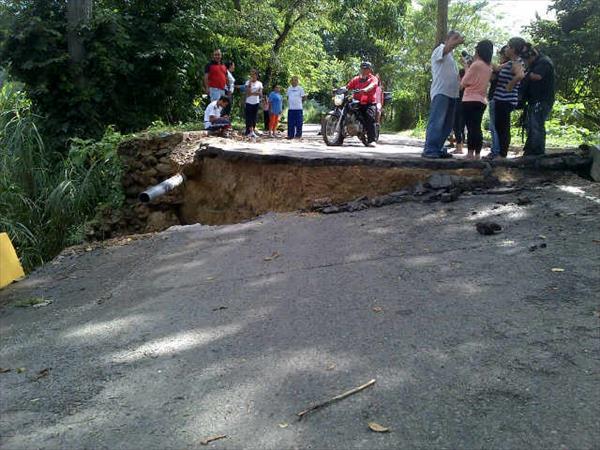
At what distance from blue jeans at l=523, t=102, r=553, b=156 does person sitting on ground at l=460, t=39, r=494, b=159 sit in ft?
2.13

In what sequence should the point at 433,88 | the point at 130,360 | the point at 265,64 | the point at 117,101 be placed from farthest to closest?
the point at 265,64 → the point at 117,101 → the point at 433,88 → the point at 130,360

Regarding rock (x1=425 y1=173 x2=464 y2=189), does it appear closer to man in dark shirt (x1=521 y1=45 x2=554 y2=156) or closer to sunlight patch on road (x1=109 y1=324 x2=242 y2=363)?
man in dark shirt (x1=521 y1=45 x2=554 y2=156)

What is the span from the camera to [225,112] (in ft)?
41.5

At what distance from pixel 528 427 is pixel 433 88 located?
6547 mm

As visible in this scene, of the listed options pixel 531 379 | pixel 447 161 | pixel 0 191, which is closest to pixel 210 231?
pixel 447 161

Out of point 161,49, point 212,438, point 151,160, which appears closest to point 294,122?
point 161,49

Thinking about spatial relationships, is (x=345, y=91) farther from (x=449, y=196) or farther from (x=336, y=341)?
(x=336, y=341)

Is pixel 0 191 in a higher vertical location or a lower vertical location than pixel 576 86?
lower

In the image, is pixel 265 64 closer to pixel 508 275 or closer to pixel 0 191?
pixel 0 191

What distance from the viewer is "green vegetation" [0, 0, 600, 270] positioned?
11250 millimetres

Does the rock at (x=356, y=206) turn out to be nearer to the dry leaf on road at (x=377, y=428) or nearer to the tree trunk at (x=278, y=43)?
the dry leaf on road at (x=377, y=428)

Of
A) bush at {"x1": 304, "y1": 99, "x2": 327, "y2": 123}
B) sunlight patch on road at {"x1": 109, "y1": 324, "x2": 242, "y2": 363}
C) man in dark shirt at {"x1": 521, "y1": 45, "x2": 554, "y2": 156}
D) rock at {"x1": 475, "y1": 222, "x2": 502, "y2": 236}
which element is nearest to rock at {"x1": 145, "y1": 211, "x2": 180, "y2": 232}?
man in dark shirt at {"x1": 521, "y1": 45, "x2": 554, "y2": 156}

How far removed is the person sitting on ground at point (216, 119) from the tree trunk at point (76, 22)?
4.09 meters

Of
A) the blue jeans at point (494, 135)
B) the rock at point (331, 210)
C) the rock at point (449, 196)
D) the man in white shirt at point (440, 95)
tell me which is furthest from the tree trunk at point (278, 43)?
the rock at point (449, 196)
